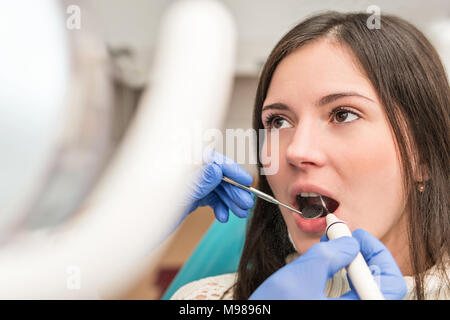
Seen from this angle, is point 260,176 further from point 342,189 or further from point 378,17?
point 378,17

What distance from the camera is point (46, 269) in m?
0.58

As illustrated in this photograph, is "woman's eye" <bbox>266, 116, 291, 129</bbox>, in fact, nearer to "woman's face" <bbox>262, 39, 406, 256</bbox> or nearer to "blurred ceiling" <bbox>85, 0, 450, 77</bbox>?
"woman's face" <bbox>262, 39, 406, 256</bbox>

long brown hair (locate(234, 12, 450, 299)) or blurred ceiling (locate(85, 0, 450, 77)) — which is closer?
long brown hair (locate(234, 12, 450, 299))

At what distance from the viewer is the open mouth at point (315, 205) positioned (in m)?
0.67

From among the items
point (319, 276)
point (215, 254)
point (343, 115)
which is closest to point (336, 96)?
point (343, 115)

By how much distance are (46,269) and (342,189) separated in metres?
0.50

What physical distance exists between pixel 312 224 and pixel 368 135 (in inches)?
7.3

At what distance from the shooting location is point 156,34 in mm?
881

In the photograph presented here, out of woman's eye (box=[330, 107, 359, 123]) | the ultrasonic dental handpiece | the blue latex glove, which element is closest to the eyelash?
woman's eye (box=[330, 107, 359, 123])

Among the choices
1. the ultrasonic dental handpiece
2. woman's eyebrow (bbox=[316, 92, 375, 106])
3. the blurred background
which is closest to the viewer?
the ultrasonic dental handpiece

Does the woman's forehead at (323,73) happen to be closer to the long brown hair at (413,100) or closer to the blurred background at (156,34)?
the long brown hair at (413,100)

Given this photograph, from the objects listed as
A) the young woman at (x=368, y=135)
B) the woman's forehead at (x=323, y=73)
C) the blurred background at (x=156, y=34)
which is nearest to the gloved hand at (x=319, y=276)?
the young woman at (x=368, y=135)

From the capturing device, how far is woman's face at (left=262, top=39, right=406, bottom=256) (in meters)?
0.63

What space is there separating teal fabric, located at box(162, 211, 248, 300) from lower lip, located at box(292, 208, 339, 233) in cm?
36
